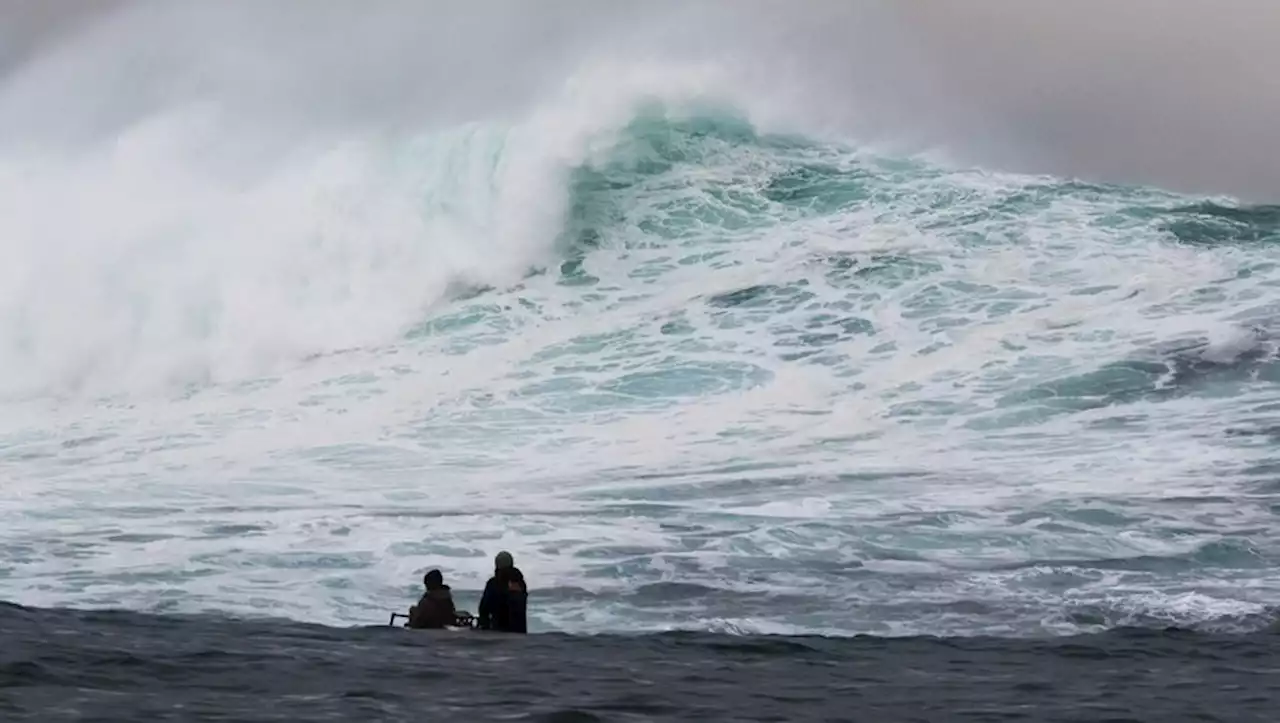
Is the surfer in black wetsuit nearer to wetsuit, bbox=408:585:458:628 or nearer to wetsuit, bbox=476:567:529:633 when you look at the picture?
wetsuit, bbox=476:567:529:633

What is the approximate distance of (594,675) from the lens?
31.9 feet

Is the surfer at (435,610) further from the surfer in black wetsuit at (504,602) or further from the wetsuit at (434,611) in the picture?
the surfer in black wetsuit at (504,602)

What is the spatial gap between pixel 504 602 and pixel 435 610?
0.49 m

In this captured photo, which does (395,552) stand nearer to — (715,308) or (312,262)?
(715,308)

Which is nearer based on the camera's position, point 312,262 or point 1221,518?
point 1221,518

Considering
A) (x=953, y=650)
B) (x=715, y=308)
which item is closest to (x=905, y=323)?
(x=715, y=308)

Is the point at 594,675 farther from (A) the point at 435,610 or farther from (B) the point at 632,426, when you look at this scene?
(B) the point at 632,426

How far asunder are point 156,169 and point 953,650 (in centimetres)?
2035

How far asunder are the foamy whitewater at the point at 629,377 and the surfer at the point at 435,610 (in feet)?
2.59

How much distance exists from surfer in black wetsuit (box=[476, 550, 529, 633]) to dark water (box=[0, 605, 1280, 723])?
276mm

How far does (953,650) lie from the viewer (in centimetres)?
1104

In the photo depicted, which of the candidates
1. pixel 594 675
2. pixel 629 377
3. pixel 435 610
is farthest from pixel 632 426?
pixel 594 675

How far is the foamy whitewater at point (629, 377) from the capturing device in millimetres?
13625

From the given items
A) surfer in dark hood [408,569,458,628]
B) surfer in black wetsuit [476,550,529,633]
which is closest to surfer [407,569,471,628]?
surfer in dark hood [408,569,458,628]
